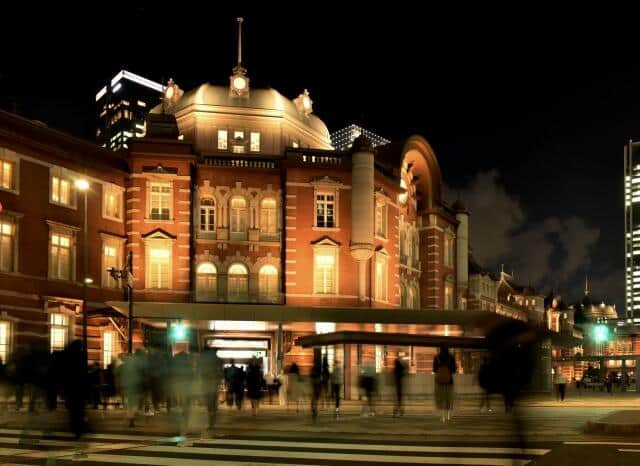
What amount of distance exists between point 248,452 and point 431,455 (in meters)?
2.92

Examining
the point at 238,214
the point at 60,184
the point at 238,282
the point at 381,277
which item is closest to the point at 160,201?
the point at 238,214

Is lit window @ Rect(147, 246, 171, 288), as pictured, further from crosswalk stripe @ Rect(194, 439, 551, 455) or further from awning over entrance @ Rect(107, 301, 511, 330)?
crosswalk stripe @ Rect(194, 439, 551, 455)

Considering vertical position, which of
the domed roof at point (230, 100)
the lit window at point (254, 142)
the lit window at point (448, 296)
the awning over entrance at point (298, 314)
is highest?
the domed roof at point (230, 100)

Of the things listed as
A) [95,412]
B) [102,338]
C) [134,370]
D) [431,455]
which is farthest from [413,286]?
[431,455]

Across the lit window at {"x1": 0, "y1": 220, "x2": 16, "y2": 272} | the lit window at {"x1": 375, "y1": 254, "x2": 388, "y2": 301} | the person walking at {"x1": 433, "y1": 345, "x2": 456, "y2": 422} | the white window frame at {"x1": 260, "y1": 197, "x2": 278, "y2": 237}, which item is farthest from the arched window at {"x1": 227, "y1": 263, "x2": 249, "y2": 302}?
the person walking at {"x1": 433, "y1": 345, "x2": 456, "y2": 422}

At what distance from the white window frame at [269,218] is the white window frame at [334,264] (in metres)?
2.33

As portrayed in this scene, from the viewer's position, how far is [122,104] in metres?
172

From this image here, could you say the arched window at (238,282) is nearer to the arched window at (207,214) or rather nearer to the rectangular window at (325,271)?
the arched window at (207,214)

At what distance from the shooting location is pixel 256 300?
43.8m

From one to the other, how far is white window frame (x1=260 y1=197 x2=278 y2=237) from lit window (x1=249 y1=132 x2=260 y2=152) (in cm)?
593

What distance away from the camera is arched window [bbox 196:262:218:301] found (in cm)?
4344

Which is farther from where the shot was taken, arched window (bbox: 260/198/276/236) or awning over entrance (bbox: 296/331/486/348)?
arched window (bbox: 260/198/276/236)

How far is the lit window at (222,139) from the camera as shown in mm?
49219

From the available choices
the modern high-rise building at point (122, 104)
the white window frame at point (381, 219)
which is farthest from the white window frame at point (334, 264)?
the modern high-rise building at point (122, 104)
